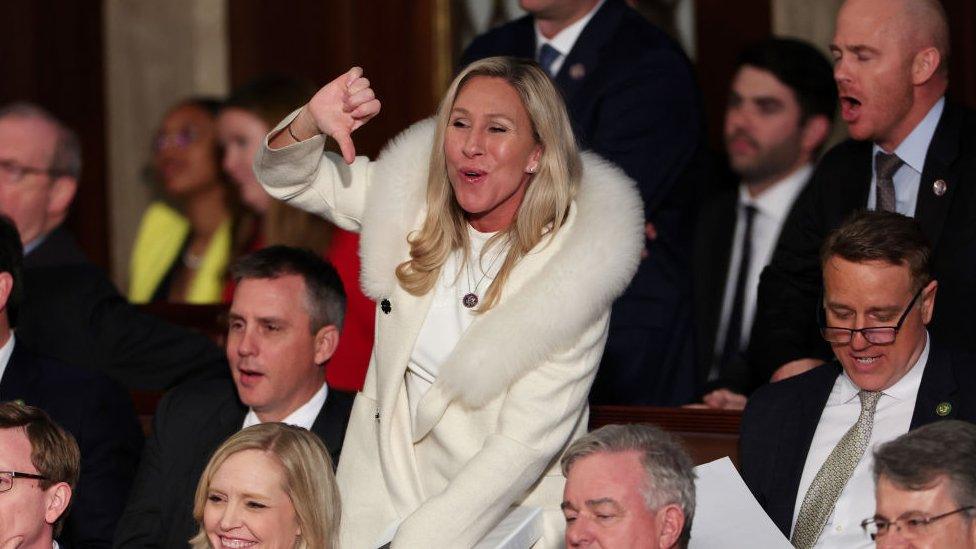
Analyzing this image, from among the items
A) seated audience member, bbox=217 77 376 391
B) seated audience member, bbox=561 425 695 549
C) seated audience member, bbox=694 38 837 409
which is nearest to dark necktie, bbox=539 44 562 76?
seated audience member, bbox=217 77 376 391

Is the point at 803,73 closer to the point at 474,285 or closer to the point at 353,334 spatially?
the point at 353,334

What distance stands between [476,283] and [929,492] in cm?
115

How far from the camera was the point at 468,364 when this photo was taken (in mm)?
4059

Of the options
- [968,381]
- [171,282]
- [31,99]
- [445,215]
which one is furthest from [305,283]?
[31,99]

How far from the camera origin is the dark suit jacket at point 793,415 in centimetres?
411

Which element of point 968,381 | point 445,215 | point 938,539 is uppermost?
point 445,215

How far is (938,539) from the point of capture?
11.8ft

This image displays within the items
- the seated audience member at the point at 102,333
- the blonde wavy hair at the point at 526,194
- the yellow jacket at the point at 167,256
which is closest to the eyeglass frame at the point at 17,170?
the seated audience member at the point at 102,333

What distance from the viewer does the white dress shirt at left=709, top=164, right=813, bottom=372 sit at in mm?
5824

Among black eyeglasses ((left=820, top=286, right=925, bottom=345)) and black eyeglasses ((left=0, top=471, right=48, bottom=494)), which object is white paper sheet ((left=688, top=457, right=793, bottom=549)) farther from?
black eyeglasses ((left=0, top=471, right=48, bottom=494))

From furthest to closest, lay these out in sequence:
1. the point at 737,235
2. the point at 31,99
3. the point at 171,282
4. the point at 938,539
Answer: the point at 31,99
the point at 171,282
the point at 737,235
the point at 938,539

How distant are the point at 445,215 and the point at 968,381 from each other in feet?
4.08

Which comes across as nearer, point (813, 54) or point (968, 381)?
point (968, 381)

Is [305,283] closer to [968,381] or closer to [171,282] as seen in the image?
[968,381]
